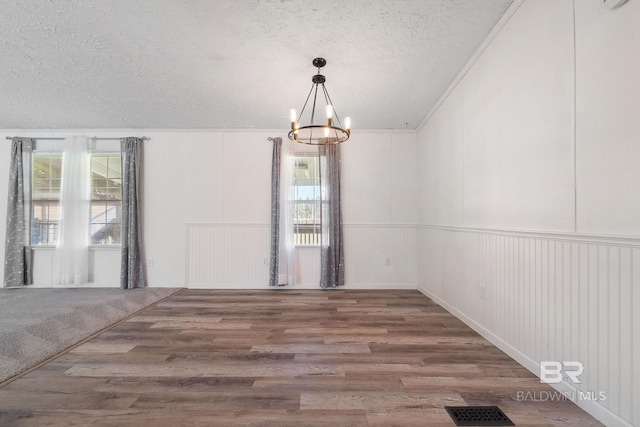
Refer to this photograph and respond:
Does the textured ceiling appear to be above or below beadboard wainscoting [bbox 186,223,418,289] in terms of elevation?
above

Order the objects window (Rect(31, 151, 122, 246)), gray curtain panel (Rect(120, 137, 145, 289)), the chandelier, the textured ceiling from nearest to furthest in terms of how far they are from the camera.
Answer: the textured ceiling → the chandelier → gray curtain panel (Rect(120, 137, 145, 289)) → window (Rect(31, 151, 122, 246))

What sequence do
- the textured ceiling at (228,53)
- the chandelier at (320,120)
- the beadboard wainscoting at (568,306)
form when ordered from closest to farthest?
the beadboard wainscoting at (568,306)
the textured ceiling at (228,53)
the chandelier at (320,120)

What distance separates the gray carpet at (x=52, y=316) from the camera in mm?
2107

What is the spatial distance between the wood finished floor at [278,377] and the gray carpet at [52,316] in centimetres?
23

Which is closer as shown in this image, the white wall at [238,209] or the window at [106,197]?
the white wall at [238,209]

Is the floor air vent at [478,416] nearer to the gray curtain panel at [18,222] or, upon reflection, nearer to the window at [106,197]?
the window at [106,197]

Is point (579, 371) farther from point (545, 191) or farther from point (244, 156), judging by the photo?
point (244, 156)

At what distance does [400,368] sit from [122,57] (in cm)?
360

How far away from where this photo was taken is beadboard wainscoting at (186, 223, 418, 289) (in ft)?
13.7

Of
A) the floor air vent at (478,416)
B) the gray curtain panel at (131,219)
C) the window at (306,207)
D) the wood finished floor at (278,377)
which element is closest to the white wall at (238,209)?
the gray curtain panel at (131,219)

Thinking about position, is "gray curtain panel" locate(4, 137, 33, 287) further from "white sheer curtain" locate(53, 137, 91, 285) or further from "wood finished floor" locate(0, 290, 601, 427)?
"wood finished floor" locate(0, 290, 601, 427)

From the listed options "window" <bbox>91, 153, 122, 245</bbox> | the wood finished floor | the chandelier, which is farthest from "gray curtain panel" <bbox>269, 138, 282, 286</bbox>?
"window" <bbox>91, 153, 122, 245</bbox>

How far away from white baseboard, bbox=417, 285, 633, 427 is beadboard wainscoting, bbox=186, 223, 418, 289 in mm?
1133

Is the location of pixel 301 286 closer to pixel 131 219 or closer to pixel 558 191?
pixel 131 219
